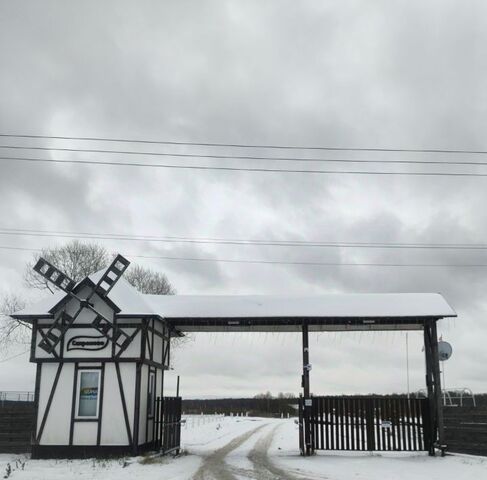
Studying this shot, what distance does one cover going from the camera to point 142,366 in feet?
64.7

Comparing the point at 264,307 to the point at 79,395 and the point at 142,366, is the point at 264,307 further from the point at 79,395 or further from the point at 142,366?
the point at 79,395

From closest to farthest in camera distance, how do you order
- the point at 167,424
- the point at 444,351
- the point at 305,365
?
the point at 167,424
the point at 305,365
the point at 444,351

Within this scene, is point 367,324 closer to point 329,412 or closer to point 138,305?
point 329,412

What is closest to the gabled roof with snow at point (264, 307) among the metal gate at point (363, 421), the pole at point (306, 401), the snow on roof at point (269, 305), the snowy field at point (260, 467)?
the snow on roof at point (269, 305)

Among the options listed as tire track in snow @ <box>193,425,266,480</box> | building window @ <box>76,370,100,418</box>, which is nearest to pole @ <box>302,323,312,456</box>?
tire track in snow @ <box>193,425,266,480</box>

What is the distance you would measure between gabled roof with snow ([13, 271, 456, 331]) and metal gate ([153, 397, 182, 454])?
9.39 ft

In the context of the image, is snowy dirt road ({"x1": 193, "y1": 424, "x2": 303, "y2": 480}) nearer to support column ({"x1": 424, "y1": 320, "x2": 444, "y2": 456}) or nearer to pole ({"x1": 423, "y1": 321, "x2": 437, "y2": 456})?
pole ({"x1": 423, "y1": 321, "x2": 437, "y2": 456})

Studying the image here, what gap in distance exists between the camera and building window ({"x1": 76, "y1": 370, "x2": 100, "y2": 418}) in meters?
19.3

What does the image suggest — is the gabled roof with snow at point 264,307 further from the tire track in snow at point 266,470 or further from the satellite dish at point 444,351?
the tire track in snow at point 266,470

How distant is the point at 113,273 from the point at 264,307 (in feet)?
17.7

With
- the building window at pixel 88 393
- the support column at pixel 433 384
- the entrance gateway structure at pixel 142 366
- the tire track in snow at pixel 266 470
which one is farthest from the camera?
the support column at pixel 433 384

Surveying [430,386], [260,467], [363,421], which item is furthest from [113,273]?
[430,386]

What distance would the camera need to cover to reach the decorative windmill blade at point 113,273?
62.8 feet

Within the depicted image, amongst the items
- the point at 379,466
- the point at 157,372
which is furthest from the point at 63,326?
the point at 379,466
